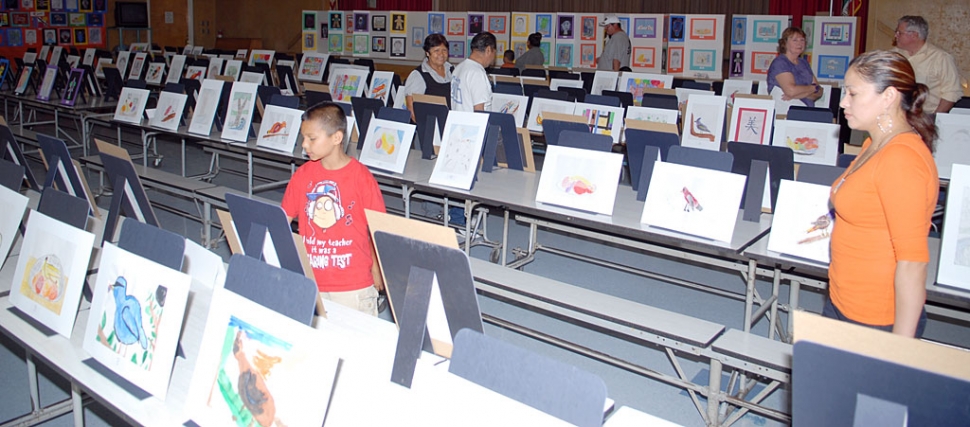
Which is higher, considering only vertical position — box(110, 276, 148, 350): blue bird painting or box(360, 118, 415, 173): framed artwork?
box(360, 118, 415, 173): framed artwork

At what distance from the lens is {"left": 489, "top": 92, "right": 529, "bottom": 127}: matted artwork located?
23.0ft

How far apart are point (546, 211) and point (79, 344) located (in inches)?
88.8

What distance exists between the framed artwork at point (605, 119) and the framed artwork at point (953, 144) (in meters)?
2.12

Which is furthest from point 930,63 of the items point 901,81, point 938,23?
point 938,23

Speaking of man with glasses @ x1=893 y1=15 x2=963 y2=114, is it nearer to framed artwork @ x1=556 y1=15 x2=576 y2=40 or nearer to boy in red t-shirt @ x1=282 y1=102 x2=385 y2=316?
boy in red t-shirt @ x1=282 y1=102 x2=385 y2=316

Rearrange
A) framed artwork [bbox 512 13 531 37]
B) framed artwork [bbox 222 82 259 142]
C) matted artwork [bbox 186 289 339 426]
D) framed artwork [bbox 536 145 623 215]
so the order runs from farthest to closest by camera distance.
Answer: framed artwork [bbox 512 13 531 37]
framed artwork [bbox 222 82 259 142]
framed artwork [bbox 536 145 623 215]
matted artwork [bbox 186 289 339 426]

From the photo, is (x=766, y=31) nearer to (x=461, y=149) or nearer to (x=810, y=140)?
(x=810, y=140)

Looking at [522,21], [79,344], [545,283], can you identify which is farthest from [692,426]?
[522,21]

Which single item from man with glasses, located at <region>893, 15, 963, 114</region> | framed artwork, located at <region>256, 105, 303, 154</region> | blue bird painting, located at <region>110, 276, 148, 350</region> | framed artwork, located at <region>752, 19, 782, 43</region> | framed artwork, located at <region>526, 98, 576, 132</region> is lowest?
blue bird painting, located at <region>110, 276, 148, 350</region>

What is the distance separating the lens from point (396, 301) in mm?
2074

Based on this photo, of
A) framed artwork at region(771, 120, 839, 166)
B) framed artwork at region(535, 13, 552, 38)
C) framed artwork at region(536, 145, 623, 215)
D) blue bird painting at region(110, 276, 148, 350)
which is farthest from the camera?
framed artwork at region(535, 13, 552, 38)

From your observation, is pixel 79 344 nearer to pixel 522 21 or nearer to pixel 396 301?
pixel 396 301

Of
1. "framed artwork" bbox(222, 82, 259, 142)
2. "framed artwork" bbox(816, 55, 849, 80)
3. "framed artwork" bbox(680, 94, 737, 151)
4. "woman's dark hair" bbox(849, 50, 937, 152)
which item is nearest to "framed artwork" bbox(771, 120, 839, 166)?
"framed artwork" bbox(680, 94, 737, 151)

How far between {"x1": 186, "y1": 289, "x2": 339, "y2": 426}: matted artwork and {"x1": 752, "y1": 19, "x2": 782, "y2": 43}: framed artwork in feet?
37.7
